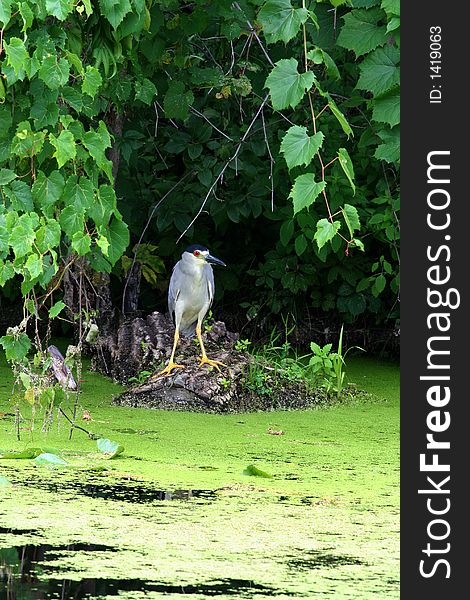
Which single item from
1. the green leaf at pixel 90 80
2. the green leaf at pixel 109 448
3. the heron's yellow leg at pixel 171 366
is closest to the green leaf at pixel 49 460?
the green leaf at pixel 109 448

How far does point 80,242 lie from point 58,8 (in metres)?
0.78

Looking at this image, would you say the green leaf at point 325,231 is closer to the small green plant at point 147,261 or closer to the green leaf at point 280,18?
the green leaf at point 280,18

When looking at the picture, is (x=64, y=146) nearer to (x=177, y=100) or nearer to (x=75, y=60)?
(x=75, y=60)

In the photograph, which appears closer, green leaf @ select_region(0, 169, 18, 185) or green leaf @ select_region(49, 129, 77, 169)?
green leaf @ select_region(49, 129, 77, 169)

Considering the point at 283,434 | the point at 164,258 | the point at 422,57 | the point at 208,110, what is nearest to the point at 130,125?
the point at 208,110

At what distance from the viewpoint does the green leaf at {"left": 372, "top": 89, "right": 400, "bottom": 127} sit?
3.65m

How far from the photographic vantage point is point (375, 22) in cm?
379

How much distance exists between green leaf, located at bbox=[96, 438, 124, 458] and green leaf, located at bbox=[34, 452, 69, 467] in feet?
0.63

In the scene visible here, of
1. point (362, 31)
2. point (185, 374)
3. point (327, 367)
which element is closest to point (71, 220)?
point (362, 31)

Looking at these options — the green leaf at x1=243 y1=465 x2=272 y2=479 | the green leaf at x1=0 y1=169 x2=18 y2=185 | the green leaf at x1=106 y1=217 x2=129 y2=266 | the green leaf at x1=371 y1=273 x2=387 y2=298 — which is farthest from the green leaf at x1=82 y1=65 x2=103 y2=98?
the green leaf at x1=371 y1=273 x2=387 y2=298

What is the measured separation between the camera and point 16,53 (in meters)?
3.85

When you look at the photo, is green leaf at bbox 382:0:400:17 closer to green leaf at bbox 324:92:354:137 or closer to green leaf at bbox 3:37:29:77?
green leaf at bbox 324:92:354:137

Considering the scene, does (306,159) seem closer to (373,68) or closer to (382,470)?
(373,68)

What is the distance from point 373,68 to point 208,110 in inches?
114
